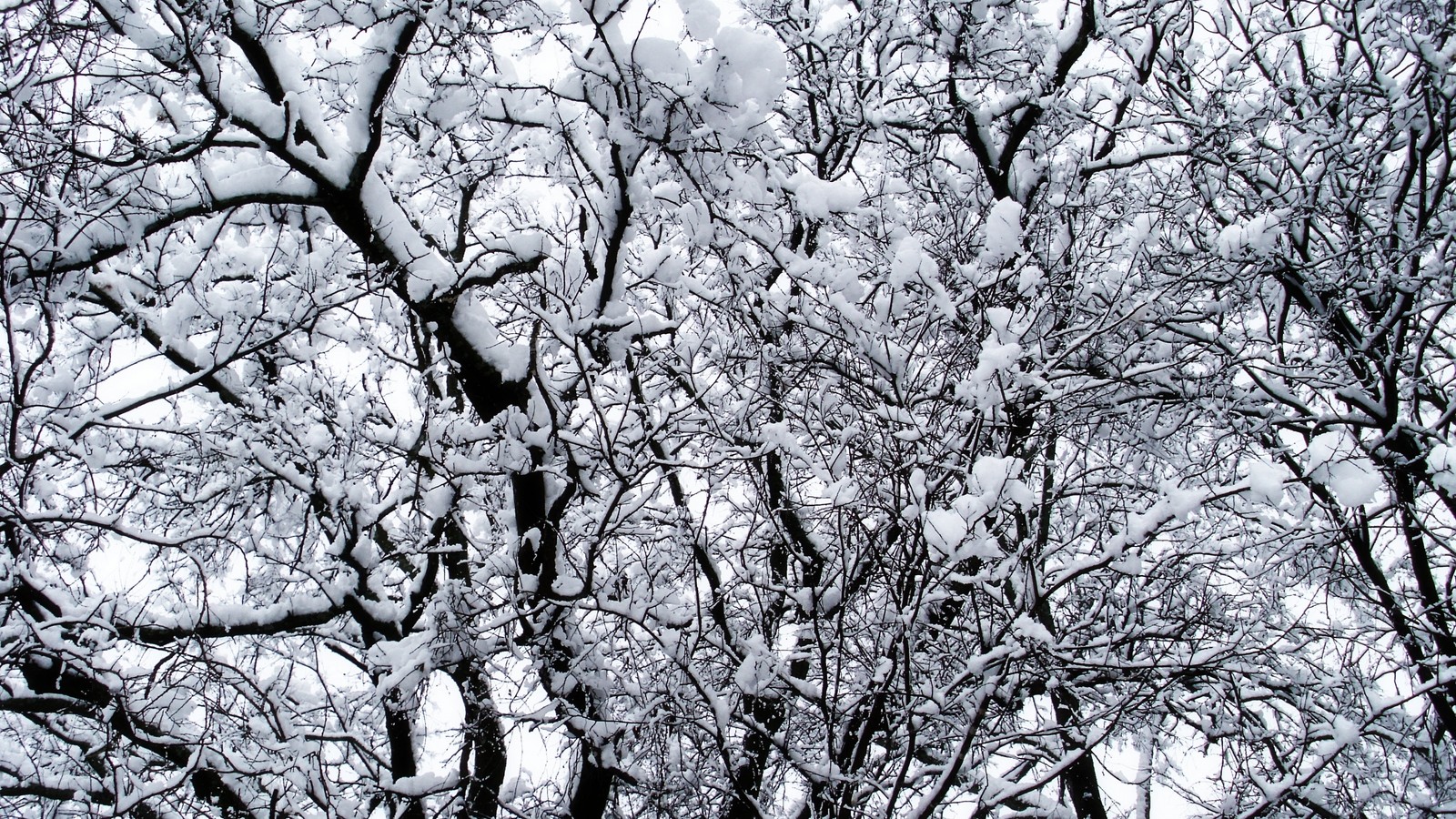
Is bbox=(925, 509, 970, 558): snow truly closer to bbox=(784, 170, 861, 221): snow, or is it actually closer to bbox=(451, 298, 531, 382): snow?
bbox=(784, 170, 861, 221): snow

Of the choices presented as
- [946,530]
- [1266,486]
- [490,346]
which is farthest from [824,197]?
[1266,486]

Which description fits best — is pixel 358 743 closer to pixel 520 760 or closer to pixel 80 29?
pixel 520 760

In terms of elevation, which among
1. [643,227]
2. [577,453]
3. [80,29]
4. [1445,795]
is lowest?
[1445,795]

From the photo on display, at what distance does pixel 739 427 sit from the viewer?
176 inches

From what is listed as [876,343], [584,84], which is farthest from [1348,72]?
[584,84]

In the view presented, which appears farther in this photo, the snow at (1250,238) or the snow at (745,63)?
the snow at (1250,238)

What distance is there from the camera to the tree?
11.2 ft

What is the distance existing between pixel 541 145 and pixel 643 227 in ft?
2.58

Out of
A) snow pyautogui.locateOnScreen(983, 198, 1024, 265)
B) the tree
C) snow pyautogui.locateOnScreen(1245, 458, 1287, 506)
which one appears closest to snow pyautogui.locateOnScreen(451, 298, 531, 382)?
the tree

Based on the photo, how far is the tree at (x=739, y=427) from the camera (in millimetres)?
3406

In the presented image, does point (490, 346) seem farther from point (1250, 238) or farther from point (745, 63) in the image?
point (1250, 238)

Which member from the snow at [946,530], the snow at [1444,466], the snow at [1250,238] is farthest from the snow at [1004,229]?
the snow at [1444,466]

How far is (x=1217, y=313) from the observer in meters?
4.92

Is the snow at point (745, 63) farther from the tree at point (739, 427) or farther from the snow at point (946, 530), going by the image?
the snow at point (946, 530)
